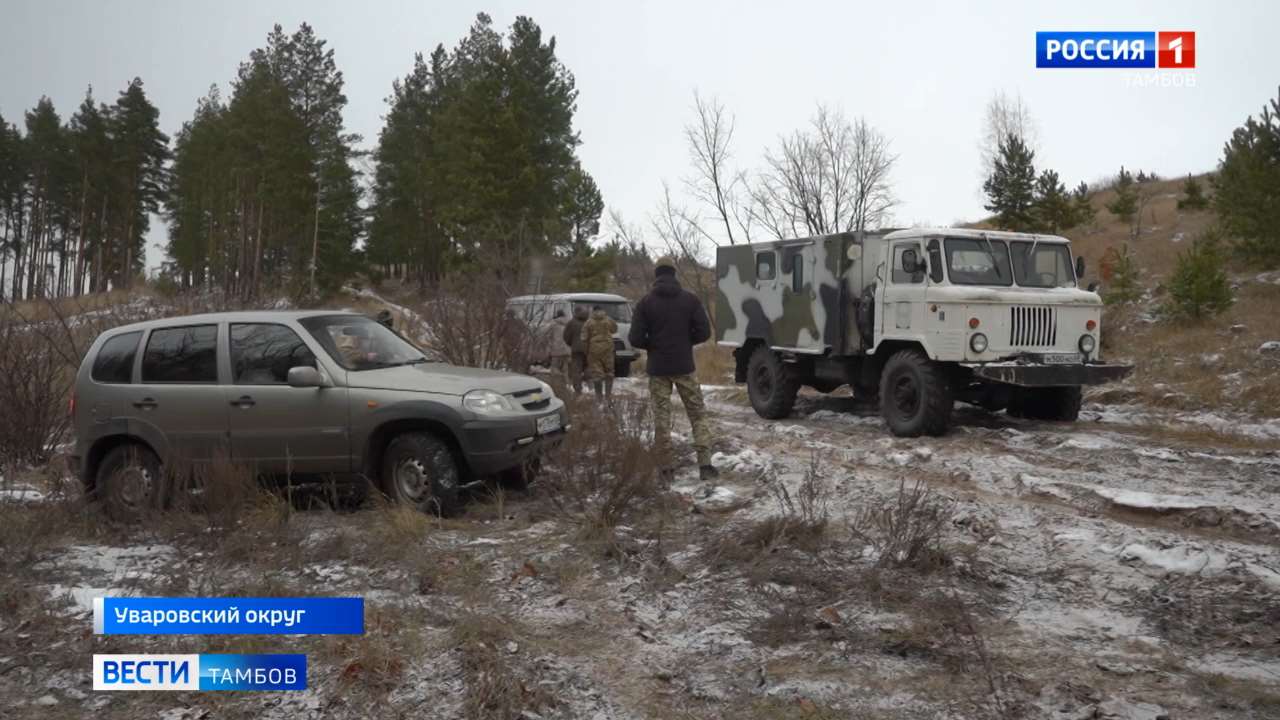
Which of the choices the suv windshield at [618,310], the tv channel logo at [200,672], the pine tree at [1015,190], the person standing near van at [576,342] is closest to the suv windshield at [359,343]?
the tv channel logo at [200,672]

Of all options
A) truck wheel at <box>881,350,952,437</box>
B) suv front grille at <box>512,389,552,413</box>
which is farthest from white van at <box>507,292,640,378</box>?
truck wheel at <box>881,350,952,437</box>

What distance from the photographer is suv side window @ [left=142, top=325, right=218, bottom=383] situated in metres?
6.99

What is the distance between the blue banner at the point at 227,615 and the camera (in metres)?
4.67

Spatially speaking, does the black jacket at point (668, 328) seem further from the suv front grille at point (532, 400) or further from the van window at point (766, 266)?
the van window at point (766, 266)

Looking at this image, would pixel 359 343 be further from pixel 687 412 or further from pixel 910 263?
pixel 910 263

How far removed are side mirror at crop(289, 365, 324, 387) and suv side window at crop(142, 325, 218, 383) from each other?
78 cm

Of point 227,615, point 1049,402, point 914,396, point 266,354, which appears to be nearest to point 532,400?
point 266,354

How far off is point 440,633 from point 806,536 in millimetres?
2258

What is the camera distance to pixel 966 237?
10.4m

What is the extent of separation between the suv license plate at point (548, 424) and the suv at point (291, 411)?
0.02 metres

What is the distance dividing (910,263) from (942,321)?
0.75 meters

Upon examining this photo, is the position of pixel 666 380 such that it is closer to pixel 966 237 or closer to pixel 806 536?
pixel 806 536

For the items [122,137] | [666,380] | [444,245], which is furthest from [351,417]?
[122,137]

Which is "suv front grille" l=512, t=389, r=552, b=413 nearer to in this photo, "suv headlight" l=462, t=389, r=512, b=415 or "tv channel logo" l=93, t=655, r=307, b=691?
"suv headlight" l=462, t=389, r=512, b=415
